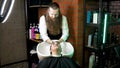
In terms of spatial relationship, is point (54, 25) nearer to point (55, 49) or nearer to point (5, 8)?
point (55, 49)

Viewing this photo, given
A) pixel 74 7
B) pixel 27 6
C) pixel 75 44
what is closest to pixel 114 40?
pixel 75 44

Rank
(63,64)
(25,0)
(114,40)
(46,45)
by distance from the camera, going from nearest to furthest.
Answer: (63,64)
(46,45)
(114,40)
(25,0)

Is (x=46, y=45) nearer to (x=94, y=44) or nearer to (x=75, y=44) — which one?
(x=75, y=44)

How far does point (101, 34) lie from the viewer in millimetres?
Answer: 2332

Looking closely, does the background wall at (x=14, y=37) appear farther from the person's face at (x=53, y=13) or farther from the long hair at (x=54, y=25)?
the person's face at (x=53, y=13)

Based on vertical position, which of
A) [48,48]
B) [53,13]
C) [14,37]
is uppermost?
[53,13]

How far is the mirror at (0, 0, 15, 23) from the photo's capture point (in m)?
2.86

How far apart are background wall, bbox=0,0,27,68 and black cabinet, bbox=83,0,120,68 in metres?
1.21

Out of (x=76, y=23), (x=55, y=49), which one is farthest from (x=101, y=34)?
(x=55, y=49)

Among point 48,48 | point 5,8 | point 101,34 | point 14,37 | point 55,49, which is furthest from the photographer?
point 14,37

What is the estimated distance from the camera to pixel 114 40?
8.63 feet

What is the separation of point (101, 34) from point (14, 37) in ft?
5.13

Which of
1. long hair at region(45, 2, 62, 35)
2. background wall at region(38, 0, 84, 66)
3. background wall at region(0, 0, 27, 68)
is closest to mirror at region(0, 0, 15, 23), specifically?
background wall at region(0, 0, 27, 68)

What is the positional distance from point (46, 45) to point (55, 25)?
0.32 meters
